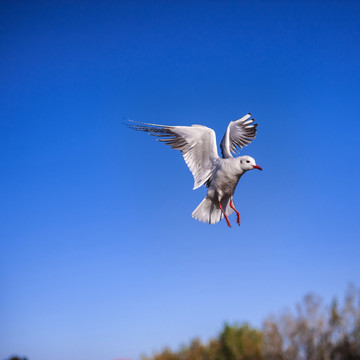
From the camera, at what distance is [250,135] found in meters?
9.93

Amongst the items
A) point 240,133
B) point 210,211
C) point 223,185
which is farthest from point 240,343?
point 223,185

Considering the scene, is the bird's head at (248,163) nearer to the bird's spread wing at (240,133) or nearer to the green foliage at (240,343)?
the bird's spread wing at (240,133)

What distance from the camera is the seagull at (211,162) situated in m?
7.62

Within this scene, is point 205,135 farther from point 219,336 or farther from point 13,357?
point 219,336

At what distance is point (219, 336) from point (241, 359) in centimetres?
348

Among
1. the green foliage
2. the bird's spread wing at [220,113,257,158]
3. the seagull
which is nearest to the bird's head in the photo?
the seagull

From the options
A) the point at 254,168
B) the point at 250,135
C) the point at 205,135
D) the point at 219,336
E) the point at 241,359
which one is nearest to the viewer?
the point at 254,168

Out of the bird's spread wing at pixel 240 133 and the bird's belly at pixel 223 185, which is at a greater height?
the bird's spread wing at pixel 240 133

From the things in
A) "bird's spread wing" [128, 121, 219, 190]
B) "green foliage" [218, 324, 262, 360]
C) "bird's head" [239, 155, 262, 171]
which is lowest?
"green foliage" [218, 324, 262, 360]

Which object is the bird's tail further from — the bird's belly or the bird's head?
the bird's head

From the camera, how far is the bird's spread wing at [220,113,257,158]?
956cm

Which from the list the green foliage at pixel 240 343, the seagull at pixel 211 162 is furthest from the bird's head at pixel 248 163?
the green foliage at pixel 240 343

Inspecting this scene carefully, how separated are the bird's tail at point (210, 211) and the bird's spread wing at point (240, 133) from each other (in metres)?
1.40

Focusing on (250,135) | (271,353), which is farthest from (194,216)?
(271,353)
